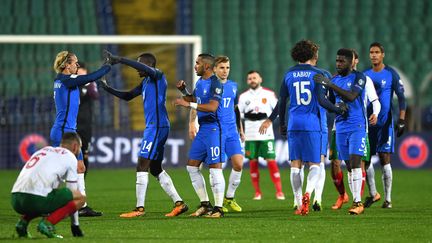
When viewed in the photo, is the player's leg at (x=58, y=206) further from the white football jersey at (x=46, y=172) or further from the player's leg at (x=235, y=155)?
the player's leg at (x=235, y=155)

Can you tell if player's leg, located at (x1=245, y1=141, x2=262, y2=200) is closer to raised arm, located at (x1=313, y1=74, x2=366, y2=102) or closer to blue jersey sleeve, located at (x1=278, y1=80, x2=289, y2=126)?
blue jersey sleeve, located at (x1=278, y1=80, x2=289, y2=126)

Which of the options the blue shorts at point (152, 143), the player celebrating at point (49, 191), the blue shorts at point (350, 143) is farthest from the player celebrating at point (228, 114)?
the player celebrating at point (49, 191)

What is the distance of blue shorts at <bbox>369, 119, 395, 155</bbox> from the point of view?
13.4 m

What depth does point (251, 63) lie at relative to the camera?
28.5 metres

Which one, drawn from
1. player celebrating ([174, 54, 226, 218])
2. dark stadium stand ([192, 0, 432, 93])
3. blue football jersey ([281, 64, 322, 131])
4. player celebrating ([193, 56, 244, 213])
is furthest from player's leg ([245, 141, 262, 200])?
dark stadium stand ([192, 0, 432, 93])

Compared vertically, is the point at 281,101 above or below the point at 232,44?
below

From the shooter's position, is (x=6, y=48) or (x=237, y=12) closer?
(x=6, y=48)

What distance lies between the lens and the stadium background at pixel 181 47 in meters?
22.5

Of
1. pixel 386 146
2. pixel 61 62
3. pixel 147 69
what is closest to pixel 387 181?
pixel 386 146

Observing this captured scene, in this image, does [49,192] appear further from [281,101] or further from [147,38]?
[147,38]

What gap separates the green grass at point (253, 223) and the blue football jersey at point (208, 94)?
120cm

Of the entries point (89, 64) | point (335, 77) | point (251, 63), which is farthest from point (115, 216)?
point (251, 63)

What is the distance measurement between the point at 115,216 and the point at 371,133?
3.90m

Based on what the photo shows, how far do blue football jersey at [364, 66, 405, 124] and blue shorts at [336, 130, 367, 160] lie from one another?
57.0 inches
